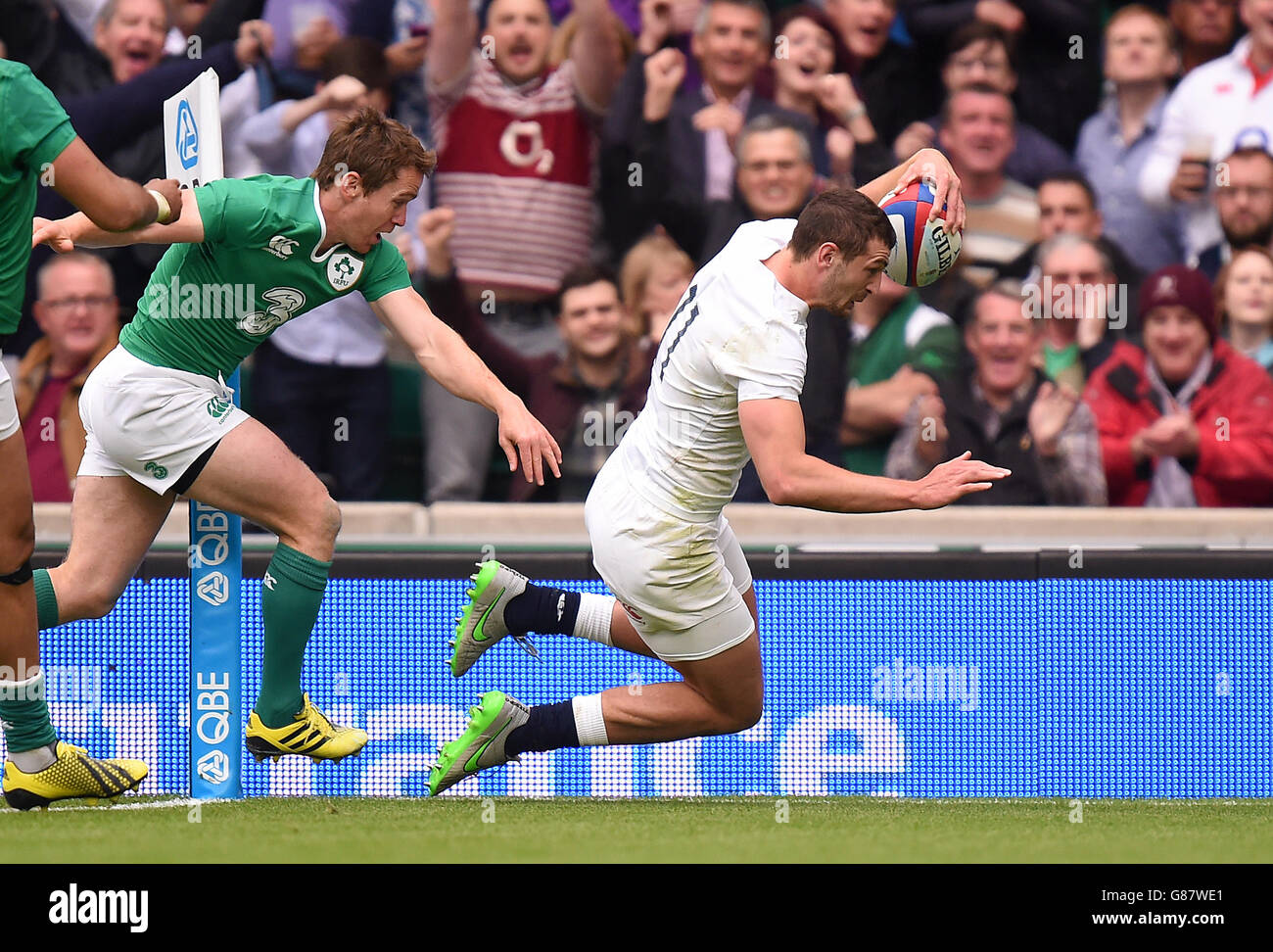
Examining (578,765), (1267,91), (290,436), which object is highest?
(1267,91)

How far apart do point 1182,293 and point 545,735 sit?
13.8 feet

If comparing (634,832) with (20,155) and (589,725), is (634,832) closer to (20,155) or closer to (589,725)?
(589,725)

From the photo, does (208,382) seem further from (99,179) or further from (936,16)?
(936,16)

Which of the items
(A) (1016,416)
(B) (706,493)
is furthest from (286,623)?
(A) (1016,416)

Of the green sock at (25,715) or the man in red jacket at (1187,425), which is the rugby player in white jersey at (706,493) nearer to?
the green sock at (25,715)

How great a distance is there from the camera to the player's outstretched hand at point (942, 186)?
16.0 feet

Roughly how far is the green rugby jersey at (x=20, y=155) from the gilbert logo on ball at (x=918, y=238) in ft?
7.30

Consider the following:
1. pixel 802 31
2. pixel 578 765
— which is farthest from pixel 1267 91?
pixel 578 765

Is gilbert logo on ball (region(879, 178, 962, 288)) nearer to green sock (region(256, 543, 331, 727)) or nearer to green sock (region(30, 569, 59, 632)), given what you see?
green sock (region(256, 543, 331, 727))

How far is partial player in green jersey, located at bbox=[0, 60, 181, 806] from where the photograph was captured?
13.9 ft

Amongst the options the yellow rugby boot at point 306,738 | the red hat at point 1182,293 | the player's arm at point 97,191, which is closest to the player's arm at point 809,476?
the yellow rugby boot at point 306,738

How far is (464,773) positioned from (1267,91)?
5.25 metres

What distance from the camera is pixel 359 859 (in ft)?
13.0

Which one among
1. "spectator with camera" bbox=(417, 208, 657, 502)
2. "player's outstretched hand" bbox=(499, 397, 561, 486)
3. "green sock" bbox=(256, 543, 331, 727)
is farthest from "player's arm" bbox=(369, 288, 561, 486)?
"spectator with camera" bbox=(417, 208, 657, 502)
